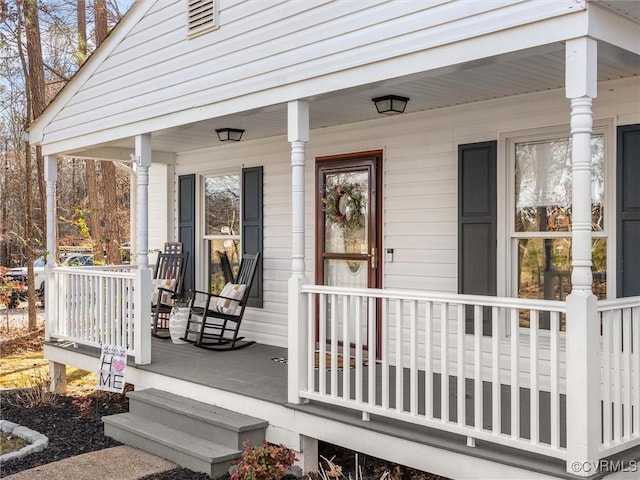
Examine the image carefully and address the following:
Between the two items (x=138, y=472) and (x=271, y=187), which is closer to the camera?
(x=138, y=472)

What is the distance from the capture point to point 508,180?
4699mm

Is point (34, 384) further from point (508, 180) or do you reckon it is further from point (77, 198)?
point (77, 198)

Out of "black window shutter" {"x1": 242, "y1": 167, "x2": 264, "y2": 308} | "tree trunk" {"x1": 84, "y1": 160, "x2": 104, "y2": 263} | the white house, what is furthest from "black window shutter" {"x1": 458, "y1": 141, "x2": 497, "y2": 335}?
"tree trunk" {"x1": 84, "y1": 160, "x2": 104, "y2": 263}

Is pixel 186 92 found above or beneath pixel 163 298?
above

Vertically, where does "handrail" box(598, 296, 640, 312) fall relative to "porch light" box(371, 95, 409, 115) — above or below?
below

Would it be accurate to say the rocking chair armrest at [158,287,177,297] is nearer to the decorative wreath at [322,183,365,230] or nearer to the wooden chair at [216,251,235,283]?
the wooden chair at [216,251,235,283]

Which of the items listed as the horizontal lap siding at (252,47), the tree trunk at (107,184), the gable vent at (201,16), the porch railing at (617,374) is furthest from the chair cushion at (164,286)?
the porch railing at (617,374)

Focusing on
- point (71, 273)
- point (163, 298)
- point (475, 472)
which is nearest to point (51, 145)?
point (71, 273)

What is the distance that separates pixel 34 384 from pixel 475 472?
18.1 feet

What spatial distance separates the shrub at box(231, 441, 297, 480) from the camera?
387cm

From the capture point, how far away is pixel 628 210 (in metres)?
4.05

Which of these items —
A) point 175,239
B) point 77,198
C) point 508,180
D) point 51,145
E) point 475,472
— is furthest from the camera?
point 77,198

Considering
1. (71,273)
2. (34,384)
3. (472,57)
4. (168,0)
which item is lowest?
(34,384)

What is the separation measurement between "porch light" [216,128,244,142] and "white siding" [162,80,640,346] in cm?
46
